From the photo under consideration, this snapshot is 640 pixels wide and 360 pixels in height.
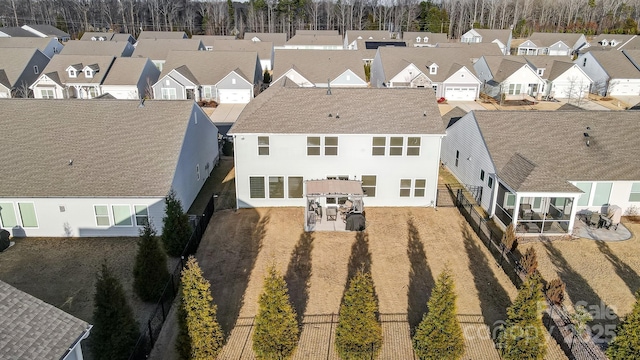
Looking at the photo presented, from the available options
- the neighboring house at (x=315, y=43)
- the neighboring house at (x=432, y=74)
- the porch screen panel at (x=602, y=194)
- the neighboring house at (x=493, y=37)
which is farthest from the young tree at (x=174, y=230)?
the neighboring house at (x=493, y=37)

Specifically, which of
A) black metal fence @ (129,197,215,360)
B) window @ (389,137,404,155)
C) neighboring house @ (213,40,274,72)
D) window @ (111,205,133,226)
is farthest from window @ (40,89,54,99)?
window @ (389,137,404,155)

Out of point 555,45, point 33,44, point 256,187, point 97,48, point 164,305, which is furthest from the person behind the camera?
point 555,45

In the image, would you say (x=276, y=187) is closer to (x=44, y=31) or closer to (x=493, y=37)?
(x=493, y=37)

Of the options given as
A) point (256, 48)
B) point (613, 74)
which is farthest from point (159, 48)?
point (613, 74)

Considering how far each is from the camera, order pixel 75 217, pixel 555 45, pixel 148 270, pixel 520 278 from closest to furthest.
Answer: pixel 148 270 < pixel 520 278 < pixel 75 217 < pixel 555 45

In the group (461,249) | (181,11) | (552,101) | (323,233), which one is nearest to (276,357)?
(323,233)

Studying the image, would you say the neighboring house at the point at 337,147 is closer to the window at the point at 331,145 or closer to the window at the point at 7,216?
the window at the point at 331,145

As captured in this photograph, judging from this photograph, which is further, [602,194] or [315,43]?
[315,43]
